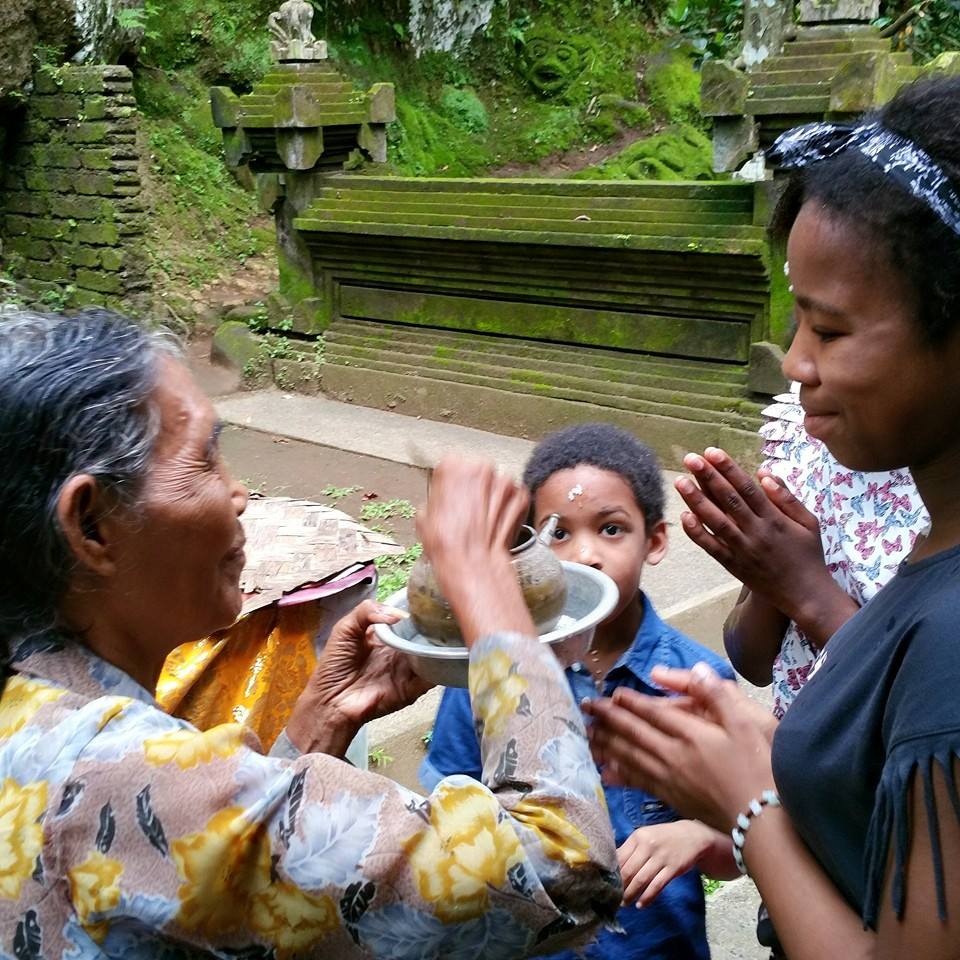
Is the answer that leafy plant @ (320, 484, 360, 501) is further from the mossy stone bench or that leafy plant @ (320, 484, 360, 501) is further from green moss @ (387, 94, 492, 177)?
green moss @ (387, 94, 492, 177)

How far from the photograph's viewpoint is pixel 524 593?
4.57 ft

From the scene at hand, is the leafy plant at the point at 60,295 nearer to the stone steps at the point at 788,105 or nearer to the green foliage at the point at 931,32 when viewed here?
the stone steps at the point at 788,105

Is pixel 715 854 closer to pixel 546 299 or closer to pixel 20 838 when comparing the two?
pixel 20 838

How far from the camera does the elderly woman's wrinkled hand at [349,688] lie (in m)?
1.82

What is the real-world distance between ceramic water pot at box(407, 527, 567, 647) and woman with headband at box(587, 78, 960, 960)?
242 millimetres

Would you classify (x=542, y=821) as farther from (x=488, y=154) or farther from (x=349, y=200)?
(x=488, y=154)

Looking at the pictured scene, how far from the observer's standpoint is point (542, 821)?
121cm

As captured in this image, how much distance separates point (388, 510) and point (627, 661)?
157 inches

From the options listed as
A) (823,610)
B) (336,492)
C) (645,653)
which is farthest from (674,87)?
(823,610)

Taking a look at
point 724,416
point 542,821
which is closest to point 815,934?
point 542,821

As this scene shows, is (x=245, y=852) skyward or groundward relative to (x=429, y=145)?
groundward

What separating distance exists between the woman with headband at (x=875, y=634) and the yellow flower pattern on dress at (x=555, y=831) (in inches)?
6.9

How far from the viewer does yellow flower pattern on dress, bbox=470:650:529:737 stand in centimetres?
127

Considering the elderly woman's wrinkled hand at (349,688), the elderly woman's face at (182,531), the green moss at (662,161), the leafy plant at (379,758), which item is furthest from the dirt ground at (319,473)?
the green moss at (662,161)
